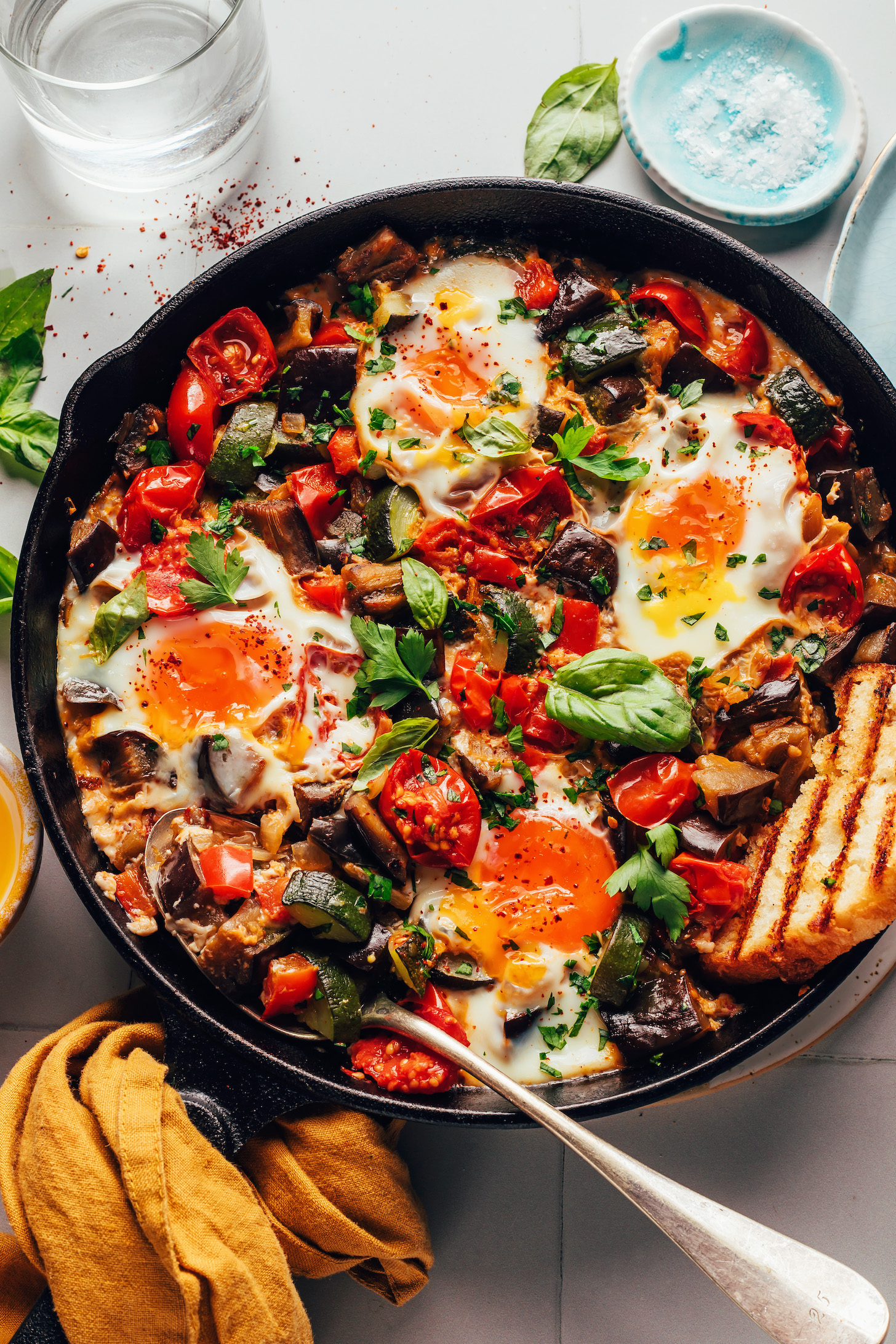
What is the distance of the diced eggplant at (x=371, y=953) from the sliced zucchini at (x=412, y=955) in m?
0.04

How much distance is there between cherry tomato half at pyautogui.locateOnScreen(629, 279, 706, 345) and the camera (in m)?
4.37

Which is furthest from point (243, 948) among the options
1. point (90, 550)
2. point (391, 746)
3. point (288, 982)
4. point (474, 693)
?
point (90, 550)

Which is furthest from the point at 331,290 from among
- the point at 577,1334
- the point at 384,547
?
the point at 577,1334

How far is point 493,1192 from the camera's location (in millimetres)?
4523

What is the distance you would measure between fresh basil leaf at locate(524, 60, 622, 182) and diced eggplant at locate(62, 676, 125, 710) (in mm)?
3121

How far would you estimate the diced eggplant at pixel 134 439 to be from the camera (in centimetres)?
428

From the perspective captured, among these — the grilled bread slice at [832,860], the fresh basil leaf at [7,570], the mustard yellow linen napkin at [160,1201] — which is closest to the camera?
the grilled bread slice at [832,860]

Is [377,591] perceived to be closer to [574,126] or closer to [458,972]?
[458,972]

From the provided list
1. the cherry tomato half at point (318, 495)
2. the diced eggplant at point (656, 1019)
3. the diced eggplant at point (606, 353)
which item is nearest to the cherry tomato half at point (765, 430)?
the diced eggplant at point (606, 353)

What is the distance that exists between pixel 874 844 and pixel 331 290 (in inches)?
127

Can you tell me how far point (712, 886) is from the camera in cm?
390

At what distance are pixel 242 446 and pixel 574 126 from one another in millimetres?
2256

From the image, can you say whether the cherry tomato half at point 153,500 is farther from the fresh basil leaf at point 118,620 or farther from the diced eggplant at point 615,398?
the diced eggplant at point 615,398

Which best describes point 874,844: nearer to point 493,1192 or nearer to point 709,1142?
point 709,1142
